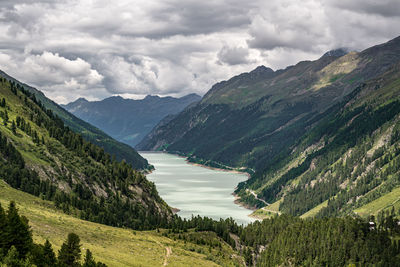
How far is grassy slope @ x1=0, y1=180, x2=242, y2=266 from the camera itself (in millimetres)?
76062

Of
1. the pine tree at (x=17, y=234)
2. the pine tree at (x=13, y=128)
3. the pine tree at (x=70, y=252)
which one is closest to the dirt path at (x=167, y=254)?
the pine tree at (x=70, y=252)

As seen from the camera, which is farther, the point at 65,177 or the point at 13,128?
the point at 13,128

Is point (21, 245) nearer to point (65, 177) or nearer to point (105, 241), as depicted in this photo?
point (105, 241)

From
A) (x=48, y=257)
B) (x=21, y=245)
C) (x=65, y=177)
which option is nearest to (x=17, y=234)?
(x=21, y=245)

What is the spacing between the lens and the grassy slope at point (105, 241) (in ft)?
250

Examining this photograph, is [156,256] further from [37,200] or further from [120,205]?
[120,205]

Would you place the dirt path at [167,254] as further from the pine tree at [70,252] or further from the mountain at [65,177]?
the mountain at [65,177]

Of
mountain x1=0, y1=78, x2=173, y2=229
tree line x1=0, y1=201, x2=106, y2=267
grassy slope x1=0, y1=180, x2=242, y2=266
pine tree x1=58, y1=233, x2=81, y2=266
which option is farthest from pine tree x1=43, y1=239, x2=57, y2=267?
mountain x1=0, y1=78, x2=173, y2=229

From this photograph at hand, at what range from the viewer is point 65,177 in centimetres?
16112

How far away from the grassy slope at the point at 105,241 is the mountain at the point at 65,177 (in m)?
17.3

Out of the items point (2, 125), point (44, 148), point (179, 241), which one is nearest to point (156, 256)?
point (179, 241)

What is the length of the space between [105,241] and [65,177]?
79671 millimetres

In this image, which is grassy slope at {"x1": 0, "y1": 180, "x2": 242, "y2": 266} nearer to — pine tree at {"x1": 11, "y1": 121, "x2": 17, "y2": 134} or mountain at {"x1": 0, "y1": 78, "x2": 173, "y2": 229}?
mountain at {"x1": 0, "y1": 78, "x2": 173, "y2": 229}

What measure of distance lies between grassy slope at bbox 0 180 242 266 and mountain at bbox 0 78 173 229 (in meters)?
17.3
